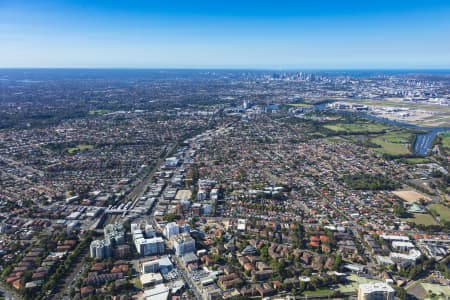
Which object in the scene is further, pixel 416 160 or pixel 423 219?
pixel 416 160

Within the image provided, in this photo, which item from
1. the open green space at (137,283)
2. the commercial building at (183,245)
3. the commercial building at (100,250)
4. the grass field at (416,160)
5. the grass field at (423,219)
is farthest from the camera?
the grass field at (416,160)

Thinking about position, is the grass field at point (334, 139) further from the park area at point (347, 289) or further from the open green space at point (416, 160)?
the park area at point (347, 289)

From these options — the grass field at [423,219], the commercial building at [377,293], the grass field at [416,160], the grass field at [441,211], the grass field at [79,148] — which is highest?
the commercial building at [377,293]

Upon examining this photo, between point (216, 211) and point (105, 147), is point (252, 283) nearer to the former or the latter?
point (216, 211)

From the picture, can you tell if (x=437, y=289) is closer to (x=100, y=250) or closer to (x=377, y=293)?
(x=377, y=293)

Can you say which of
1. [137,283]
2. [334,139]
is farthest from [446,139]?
[137,283]

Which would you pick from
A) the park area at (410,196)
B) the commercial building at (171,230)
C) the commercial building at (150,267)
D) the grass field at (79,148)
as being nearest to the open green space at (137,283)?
the commercial building at (150,267)

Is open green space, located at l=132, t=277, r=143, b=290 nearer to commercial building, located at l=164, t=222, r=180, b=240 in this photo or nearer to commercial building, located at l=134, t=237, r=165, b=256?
commercial building, located at l=134, t=237, r=165, b=256
